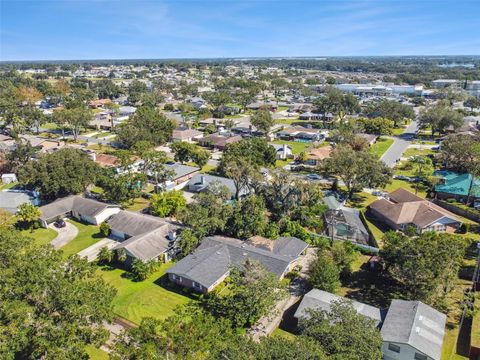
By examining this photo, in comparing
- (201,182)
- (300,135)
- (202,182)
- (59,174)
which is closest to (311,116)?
(300,135)

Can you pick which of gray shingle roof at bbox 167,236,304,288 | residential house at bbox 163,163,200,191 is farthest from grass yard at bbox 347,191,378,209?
residential house at bbox 163,163,200,191

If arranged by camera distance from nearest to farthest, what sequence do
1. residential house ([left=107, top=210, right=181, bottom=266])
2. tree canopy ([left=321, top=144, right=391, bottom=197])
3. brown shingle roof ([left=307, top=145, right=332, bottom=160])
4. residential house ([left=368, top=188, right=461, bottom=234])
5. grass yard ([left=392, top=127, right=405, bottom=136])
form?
1. residential house ([left=107, top=210, right=181, bottom=266])
2. residential house ([left=368, top=188, right=461, bottom=234])
3. tree canopy ([left=321, top=144, right=391, bottom=197])
4. brown shingle roof ([left=307, top=145, right=332, bottom=160])
5. grass yard ([left=392, top=127, right=405, bottom=136])

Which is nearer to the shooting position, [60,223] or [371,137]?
[60,223]

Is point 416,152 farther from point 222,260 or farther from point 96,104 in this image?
point 96,104

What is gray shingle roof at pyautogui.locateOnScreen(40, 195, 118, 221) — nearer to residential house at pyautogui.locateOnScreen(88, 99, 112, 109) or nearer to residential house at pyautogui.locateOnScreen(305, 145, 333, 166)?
residential house at pyautogui.locateOnScreen(305, 145, 333, 166)

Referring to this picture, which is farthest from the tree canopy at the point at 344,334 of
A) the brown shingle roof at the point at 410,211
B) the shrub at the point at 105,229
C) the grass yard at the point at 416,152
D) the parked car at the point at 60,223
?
the grass yard at the point at 416,152

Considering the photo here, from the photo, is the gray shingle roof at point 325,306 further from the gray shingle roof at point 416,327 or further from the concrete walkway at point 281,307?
the concrete walkway at point 281,307
